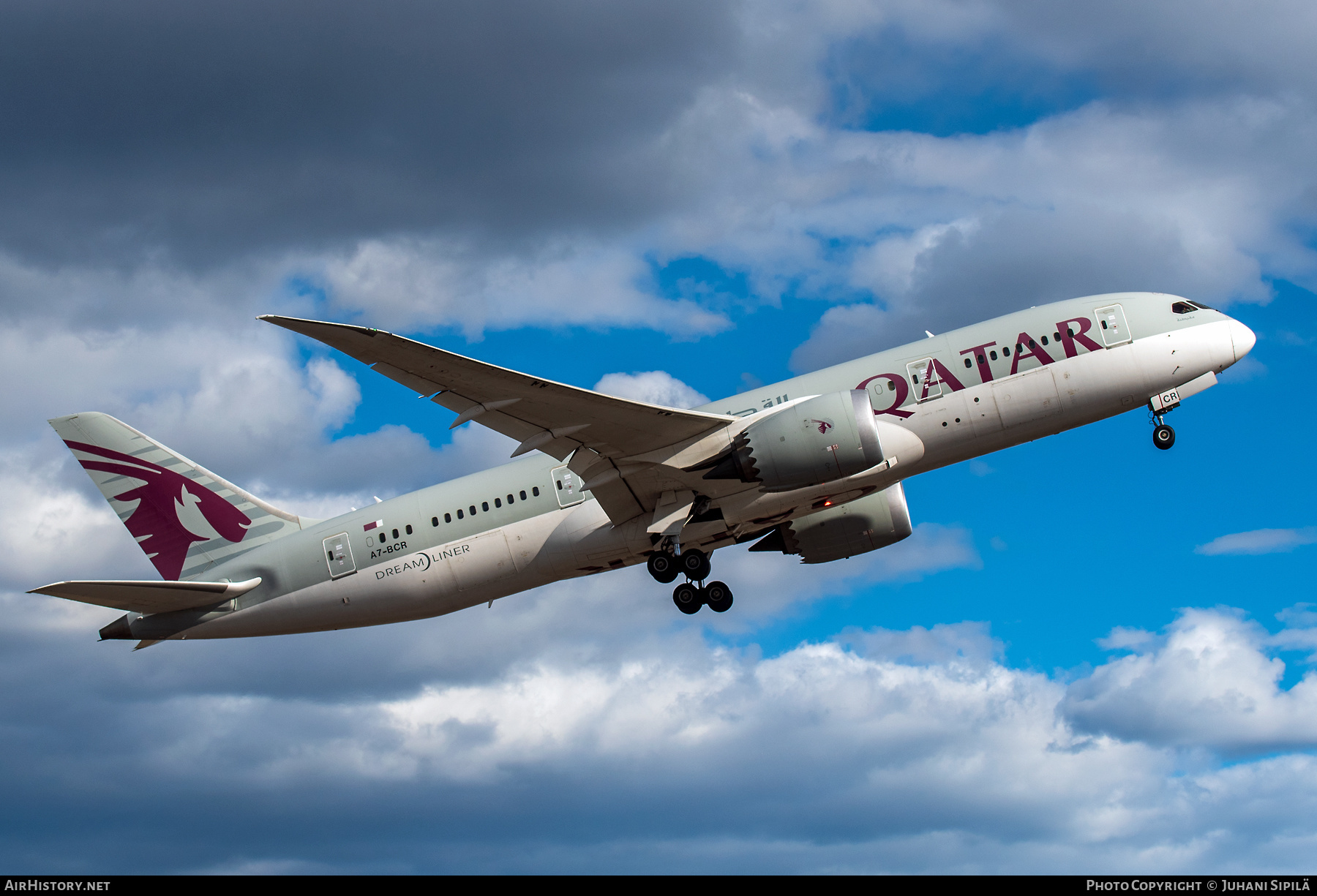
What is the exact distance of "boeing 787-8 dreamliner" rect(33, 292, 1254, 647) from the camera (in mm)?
30203

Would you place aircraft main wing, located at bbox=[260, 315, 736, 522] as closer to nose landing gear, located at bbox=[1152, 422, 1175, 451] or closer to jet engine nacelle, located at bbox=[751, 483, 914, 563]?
jet engine nacelle, located at bbox=[751, 483, 914, 563]

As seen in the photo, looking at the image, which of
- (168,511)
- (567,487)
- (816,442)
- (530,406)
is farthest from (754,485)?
(168,511)

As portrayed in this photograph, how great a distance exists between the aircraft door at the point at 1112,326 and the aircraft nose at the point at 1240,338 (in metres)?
3.38

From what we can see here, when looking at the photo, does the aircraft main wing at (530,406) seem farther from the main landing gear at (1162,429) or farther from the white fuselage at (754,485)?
the main landing gear at (1162,429)

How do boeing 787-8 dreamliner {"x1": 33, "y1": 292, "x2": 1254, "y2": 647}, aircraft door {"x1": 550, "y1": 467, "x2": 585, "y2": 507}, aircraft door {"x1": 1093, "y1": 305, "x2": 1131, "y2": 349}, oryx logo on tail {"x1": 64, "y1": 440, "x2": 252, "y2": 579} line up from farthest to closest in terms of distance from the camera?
oryx logo on tail {"x1": 64, "y1": 440, "x2": 252, "y2": 579}, aircraft door {"x1": 550, "y1": 467, "x2": 585, "y2": 507}, aircraft door {"x1": 1093, "y1": 305, "x2": 1131, "y2": 349}, boeing 787-8 dreamliner {"x1": 33, "y1": 292, "x2": 1254, "y2": 647}

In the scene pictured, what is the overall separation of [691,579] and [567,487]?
500 centimetres

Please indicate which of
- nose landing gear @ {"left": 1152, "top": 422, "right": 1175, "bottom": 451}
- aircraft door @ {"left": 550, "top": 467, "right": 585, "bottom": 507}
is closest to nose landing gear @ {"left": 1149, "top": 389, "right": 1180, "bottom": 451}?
nose landing gear @ {"left": 1152, "top": 422, "right": 1175, "bottom": 451}

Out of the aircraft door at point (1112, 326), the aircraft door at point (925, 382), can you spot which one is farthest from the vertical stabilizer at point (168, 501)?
the aircraft door at point (1112, 326)

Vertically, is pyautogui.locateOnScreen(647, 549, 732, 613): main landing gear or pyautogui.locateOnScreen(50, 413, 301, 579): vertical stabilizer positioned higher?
pyautogui.locateOnScreen(50, 413, 301, 579): vertical stabilizer

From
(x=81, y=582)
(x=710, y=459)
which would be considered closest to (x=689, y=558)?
(x=710, y=459)

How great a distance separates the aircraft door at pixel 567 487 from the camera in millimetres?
34531

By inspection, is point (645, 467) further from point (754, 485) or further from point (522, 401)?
point (522, 401)

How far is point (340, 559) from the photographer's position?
36.0 m

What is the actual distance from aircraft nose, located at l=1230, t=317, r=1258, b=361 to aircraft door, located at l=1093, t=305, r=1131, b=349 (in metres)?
3.38
